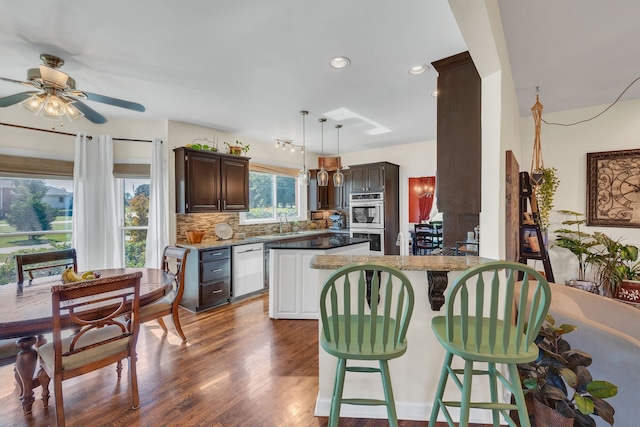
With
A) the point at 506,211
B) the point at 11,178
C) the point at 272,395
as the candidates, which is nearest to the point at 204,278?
the point at 272,395

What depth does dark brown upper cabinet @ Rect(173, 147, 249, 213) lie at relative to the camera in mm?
3795

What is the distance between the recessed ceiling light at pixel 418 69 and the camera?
243cm

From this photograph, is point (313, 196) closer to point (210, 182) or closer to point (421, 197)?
point (210, 182)

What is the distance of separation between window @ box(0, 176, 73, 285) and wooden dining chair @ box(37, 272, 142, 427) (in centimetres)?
204

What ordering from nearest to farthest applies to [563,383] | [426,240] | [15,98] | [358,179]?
1. [563,383]
2. [15,98]
3. [358,179]
4. [426,240]

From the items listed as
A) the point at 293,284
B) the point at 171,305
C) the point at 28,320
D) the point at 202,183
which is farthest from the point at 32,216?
the point at 293,284

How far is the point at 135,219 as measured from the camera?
12.7ft

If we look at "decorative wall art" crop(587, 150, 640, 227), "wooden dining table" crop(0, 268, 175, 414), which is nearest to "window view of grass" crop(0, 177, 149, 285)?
"wooden dining table" crop(0, 268, 175, 414)

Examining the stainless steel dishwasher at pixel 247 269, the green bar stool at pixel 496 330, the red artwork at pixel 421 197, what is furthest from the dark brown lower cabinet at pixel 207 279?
the red artwork at pixel 421 197

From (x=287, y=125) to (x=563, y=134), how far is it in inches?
148

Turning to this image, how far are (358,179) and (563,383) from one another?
13.9 feet

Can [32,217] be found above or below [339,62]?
below

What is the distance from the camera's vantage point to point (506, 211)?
6.31 feet

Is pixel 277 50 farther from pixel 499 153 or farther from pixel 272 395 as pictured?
pixel 272 395
